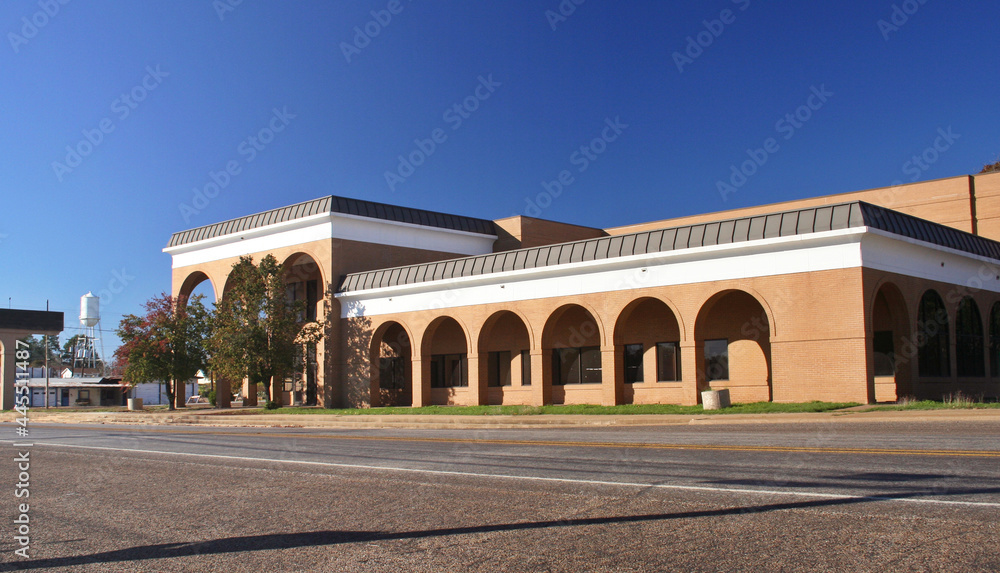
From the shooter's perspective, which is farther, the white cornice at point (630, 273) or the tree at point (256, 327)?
the tree at point (256, 327)

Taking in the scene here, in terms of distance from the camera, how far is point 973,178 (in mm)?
30031

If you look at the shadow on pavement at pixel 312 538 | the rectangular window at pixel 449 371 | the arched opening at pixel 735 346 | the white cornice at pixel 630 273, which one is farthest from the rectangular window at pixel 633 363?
the shadow on pavement at pixel 312 538

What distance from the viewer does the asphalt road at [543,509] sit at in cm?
600

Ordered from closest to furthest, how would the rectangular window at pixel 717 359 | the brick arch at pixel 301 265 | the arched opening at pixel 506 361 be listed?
1. the rectangular window at pixel 717 359
2. the arched opening at pixel 506 361
3. the brick arch at pixel 301 265

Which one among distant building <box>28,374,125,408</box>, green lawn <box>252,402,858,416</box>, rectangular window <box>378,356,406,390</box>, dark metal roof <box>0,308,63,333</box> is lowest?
distant building <box>28,374,125,408</box>

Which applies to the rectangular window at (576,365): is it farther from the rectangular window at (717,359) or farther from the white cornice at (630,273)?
the rectangular window at (717,359)

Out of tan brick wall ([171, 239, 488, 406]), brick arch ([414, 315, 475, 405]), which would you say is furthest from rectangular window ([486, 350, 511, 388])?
tan brick wall ([171, 239, 488, 406])

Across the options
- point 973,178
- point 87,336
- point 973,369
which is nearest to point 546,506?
point 973,369

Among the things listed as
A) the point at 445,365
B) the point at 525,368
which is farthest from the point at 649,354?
the point at 445,365

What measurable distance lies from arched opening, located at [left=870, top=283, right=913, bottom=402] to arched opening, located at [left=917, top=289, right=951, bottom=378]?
0.98 metres

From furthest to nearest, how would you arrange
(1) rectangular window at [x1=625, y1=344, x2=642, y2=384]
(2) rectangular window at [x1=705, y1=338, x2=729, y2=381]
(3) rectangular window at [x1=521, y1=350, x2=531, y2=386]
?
1. (3) rectangular window at [x1=521, y1=350, x2=531, y2=386]
2. (1) rectangular window at [x1=625, y1=344, x2=642, y2=384]
3. (2) rectangular window at [x1=705, y1=338, x2=729, y2=381]

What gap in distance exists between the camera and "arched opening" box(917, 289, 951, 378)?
25141 millimetres

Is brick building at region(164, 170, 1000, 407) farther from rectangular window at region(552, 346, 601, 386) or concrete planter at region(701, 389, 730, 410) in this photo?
concrete planter at region(701, 389, 730, 410)

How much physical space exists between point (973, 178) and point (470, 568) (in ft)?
101
